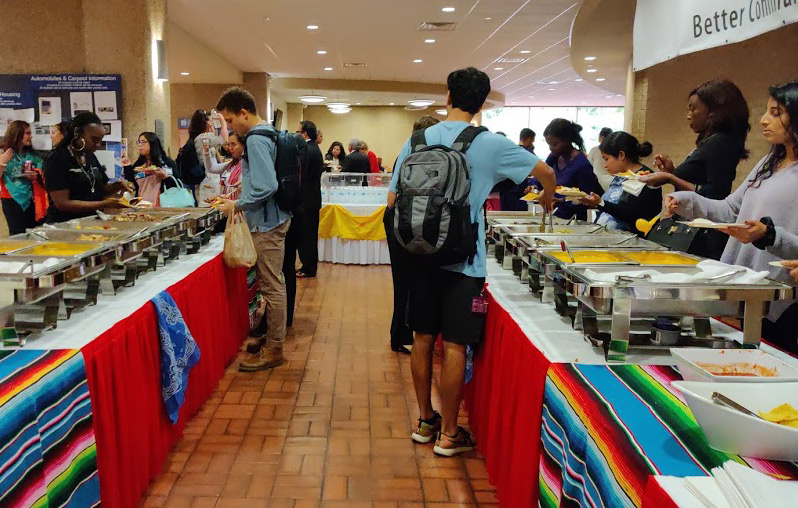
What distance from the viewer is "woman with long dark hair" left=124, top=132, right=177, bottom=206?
3973 millimetres

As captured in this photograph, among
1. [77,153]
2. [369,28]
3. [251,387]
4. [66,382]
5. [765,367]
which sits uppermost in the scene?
[369,28]

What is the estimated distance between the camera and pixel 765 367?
1226mm

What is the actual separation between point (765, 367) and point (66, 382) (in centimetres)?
154

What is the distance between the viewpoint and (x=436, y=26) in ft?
25.4

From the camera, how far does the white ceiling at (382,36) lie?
6.75m

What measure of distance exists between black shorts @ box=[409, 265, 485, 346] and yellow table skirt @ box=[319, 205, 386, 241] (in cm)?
437

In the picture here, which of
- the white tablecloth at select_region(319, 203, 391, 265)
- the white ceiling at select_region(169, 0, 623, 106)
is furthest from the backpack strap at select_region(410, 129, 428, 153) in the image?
the white ceiling at select_region(169, 0, 623, 106)

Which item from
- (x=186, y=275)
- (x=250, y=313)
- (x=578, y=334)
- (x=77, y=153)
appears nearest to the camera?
(x=578, y=334)

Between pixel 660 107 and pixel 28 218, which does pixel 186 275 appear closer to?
pixel 28 218

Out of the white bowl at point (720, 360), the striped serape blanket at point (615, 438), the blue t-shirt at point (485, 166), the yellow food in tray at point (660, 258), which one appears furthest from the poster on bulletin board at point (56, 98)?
the white bowl at point (720, 360)

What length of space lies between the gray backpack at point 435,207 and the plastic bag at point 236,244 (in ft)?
3.64

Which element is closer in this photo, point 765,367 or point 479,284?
point 765,367

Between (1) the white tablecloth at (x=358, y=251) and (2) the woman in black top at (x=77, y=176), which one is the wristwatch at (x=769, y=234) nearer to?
(2) the woman in black top at (x=77, y=176)

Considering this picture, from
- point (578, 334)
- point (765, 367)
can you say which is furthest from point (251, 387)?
point (765, 367)
